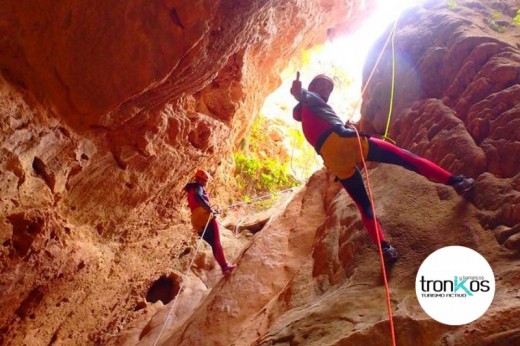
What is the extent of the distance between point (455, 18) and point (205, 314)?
224 inches

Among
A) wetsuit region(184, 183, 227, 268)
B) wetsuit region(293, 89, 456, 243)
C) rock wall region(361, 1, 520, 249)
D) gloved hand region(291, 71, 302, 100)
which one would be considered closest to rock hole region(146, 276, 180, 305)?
wetsuit region(184, 183, 227, 268)

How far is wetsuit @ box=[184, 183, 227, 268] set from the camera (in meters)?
7.43

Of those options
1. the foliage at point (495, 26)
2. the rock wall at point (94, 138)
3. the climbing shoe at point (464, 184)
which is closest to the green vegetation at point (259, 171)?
the rock wall at point (94, 138)

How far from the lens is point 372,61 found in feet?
24.9

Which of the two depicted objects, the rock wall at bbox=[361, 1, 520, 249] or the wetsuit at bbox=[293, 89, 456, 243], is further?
the wetsuit at bbox=[293, 89, 456, 243]

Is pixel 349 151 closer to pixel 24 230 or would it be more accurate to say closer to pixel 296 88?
pixel 296 88

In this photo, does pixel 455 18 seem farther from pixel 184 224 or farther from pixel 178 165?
pixel 184 224

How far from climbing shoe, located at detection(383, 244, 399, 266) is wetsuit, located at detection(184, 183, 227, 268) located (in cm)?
380

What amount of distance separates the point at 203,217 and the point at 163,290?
2575 mm

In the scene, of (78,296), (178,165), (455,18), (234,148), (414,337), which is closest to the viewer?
(414,337)

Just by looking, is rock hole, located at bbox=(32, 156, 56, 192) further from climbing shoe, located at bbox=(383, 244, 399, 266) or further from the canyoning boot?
climbing shoe, located at bbox=(383, 244, 399, 266)

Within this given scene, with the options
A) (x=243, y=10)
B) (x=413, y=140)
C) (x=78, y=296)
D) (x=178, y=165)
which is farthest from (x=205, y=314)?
(x=243, y=10)

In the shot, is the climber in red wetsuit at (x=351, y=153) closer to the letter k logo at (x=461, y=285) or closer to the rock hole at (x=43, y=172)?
the letter k logo at (x=461, y=285)

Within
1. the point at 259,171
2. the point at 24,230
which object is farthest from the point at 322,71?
the point at 24,230
